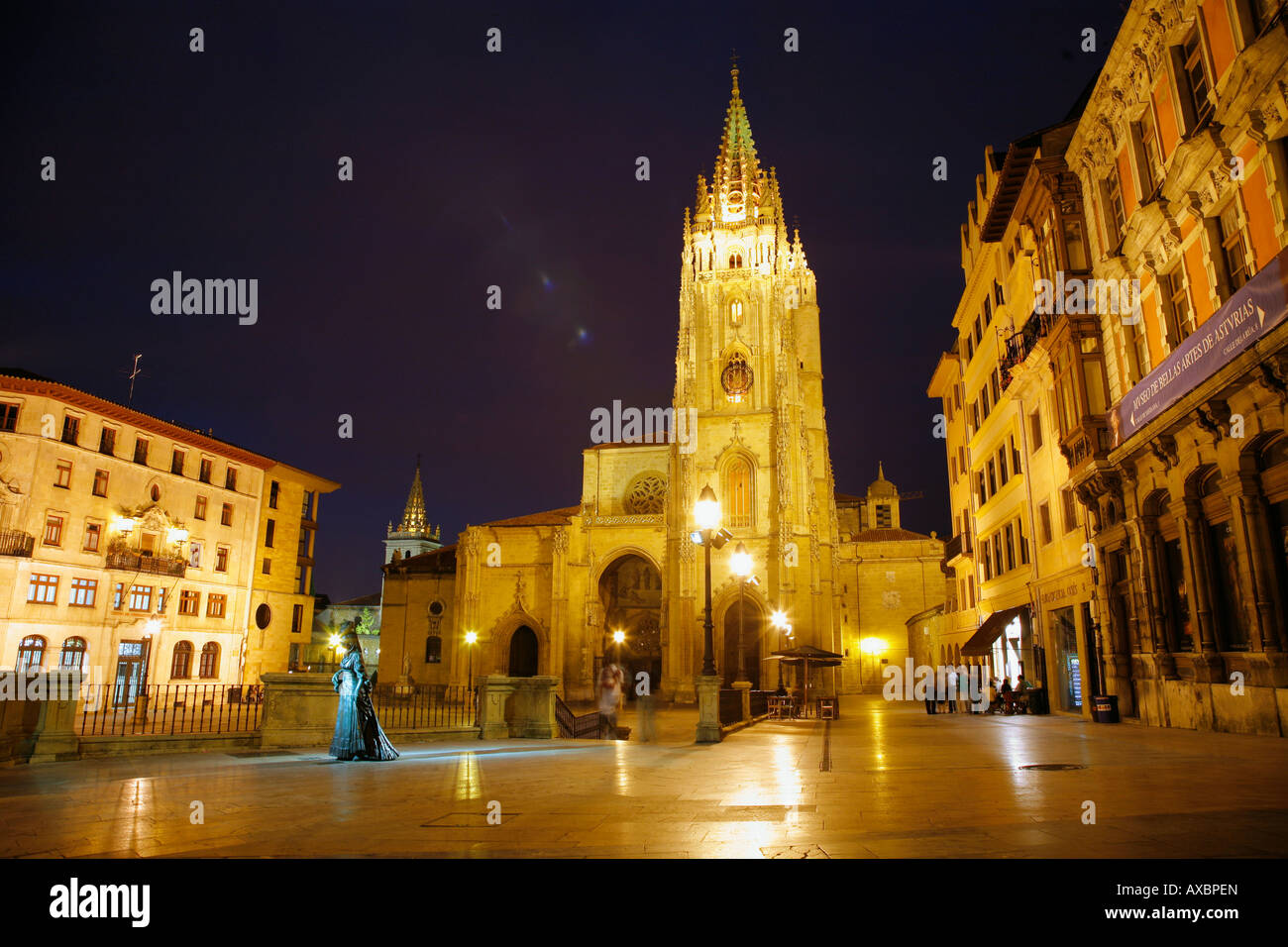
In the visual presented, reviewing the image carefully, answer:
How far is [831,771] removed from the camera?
9609mm

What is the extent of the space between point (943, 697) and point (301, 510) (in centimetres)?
3748

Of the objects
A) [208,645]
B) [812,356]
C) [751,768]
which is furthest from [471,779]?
[812,356]

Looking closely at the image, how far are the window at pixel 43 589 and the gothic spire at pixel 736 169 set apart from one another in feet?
146

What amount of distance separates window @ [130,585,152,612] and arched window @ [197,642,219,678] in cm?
424

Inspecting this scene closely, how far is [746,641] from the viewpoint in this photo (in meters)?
44.2

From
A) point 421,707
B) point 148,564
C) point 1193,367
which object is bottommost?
point 421,707

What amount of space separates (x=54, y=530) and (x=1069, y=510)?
123 feet

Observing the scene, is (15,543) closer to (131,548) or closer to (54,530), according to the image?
(54,530)

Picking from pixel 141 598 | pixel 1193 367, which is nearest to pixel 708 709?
pixel 1193 367

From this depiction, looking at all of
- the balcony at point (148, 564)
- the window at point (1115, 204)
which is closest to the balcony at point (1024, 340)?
the window at point (1115, 204)

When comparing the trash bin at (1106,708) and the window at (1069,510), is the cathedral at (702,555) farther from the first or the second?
the trash bin at (1106,708)

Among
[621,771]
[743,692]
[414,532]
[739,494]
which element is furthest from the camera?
[414,532]

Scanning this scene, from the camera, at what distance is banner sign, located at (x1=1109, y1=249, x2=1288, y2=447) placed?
10.5 meters
